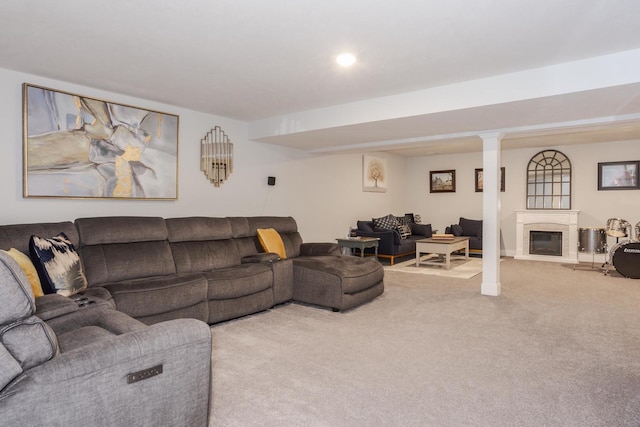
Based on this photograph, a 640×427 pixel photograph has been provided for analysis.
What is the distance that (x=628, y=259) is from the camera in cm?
567

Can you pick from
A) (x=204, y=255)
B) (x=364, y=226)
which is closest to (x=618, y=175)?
(x=364, y=226)

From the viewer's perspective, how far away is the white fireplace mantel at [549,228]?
7523 millimetres

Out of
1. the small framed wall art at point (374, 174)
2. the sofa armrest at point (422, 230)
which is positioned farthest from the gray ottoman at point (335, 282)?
the sofa armrest at point (422, 230)

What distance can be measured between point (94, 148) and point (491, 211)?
4471 millimetres

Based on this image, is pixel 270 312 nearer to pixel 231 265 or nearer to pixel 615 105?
pixel 231 265

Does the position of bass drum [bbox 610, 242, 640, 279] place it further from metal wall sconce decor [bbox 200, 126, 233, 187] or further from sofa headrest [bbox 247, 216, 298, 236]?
metal wall sconce decor [bbox 200, 126, 233, 187]

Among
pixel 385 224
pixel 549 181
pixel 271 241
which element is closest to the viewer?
pixel 271 241

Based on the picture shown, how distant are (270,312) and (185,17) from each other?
9.23ft

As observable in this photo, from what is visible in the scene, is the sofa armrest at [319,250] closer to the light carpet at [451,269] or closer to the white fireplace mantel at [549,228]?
the light carpet at [451,269]

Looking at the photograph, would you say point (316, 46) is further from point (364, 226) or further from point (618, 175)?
point (618, 175)

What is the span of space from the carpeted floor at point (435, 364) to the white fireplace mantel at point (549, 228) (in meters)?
3.20

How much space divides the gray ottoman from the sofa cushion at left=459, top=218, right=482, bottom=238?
4.52 metres

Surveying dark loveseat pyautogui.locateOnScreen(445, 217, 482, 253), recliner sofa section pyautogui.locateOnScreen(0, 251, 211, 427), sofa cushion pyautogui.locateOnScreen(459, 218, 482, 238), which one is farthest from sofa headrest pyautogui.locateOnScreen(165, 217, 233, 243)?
sofa cushion pyautogui.locateOnScreen(459, 218, 482, 238)

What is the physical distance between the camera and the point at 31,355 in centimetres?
134
